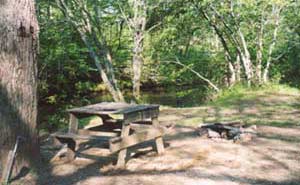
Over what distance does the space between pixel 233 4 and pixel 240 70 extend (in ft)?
9.55

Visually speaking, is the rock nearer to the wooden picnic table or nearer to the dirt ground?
the dirt ground

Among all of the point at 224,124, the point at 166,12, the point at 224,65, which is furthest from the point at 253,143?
the point at 224,65

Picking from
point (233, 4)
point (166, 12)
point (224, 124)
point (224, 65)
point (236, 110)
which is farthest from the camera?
point (224, 65)

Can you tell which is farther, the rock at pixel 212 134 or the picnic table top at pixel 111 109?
the rock at pixel 212 134

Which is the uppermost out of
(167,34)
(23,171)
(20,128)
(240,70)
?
(167,34)

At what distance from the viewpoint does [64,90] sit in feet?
50.2

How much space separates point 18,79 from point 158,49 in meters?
12.4

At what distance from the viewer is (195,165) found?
5.02 metres

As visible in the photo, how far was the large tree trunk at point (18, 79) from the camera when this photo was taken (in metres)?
4.68

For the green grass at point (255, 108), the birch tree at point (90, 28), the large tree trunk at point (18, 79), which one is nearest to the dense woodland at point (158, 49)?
the birch tree at point (90, 28)

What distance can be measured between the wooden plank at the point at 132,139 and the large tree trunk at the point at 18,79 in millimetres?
1227

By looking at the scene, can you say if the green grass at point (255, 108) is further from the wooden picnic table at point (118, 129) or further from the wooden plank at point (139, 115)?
the wooden plank at point (139, 115)

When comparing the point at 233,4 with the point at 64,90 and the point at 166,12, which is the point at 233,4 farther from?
the point at 64,90

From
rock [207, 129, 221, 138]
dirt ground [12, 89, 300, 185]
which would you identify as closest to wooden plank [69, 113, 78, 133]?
dirt ground [12, 89, 300, 185]
